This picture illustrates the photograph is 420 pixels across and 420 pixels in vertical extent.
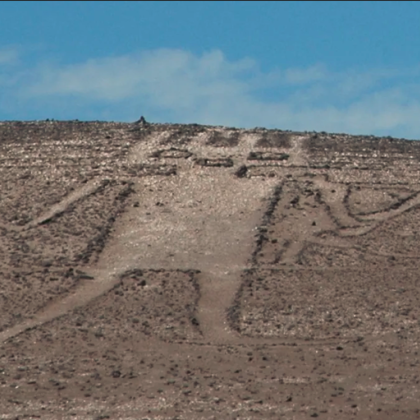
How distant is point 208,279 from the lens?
38438mm

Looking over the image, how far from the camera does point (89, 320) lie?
3588 centimetres

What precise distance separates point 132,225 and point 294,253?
577 centimetres

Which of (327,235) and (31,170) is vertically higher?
(31,170)

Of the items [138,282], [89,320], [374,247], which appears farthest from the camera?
[374,247]

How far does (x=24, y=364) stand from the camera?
3331 cm

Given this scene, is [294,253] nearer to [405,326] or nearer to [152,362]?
[405,326]

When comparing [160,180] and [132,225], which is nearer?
[132,225]

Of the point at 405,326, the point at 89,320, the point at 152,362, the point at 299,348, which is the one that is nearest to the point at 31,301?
the point at 89,320

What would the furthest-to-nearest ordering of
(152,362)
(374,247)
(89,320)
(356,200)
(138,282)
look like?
(356,200), (374,247), (138,282), (89,320), (152,362)

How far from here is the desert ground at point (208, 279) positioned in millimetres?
31312

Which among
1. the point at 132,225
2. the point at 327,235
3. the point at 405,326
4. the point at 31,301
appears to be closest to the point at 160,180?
the point at 132,225

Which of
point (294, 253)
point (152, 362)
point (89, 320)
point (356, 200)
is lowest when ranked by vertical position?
point (152, 362)

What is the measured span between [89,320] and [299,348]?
5891 mm

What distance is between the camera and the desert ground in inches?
1233
